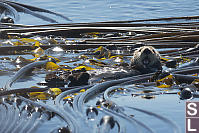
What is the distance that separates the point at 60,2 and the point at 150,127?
906 cm

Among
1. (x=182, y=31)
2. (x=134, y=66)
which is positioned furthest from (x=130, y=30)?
(x=134, y=66)

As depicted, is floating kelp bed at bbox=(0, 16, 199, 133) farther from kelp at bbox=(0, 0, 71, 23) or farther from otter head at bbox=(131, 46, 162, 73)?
kelp at bbox=(0, 0, 71, 23)

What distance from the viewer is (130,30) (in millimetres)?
7285

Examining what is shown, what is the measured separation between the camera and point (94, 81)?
4.79 m

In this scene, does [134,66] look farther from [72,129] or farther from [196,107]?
[72,129]
